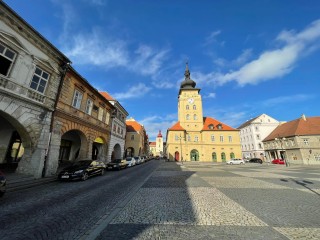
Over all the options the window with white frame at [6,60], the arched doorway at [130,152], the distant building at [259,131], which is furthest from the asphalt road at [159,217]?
the distant building at [259,131]

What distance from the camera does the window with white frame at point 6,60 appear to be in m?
10.3

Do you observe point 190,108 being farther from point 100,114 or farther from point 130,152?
point 100,114

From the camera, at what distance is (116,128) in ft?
96.1

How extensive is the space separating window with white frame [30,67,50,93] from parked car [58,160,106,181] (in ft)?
21.1

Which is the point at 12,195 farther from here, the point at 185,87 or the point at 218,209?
the point at 185,87

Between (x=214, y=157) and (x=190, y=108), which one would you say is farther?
(x=190, y=108)

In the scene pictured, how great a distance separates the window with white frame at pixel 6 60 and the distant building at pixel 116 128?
53.2 ft

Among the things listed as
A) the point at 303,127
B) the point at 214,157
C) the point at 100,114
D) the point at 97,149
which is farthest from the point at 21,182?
the point at 303,127

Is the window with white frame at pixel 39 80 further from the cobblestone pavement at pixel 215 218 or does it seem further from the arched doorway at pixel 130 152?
the arched doorway at pixel 130 152

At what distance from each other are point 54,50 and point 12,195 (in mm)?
11246

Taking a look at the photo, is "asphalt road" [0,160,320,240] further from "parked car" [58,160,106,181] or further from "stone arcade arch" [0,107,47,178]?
"stone arcade arch" [0,107,47,178]

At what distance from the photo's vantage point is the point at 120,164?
22.2 metres

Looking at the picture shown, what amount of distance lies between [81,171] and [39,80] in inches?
302

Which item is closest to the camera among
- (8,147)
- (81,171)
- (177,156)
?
(81,171)
